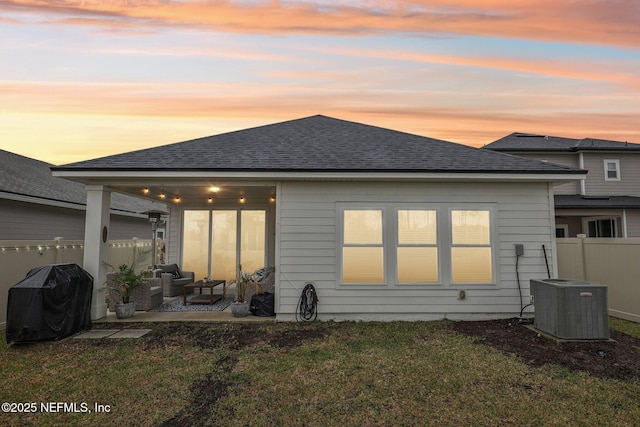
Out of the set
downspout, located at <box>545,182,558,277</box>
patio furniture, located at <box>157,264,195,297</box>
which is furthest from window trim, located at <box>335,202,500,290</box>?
patio furniture, located at <box>157,264,195,297</box>

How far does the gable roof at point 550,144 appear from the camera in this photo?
15266 mm

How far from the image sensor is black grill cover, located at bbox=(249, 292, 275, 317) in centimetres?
680

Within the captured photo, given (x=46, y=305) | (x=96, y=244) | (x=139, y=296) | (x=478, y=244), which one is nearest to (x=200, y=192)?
(x=96, y=244)

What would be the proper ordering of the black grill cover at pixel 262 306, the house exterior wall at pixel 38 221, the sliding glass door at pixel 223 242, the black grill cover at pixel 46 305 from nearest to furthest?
the black grill cover at pixel 46 305
the black grill cover at pixel 262 306
the house exterior wall at pixel 38 221
the sliding glass door at pixel 223 242

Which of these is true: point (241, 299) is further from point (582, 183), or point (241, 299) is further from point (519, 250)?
point (582, 183)

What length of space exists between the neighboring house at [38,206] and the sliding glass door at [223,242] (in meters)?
5.00

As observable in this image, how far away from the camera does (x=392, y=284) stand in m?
6.56

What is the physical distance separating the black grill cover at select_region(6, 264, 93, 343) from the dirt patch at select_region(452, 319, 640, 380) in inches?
282

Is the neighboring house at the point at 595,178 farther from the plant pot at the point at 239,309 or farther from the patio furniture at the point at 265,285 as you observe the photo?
the plant pot at the point at 239,309

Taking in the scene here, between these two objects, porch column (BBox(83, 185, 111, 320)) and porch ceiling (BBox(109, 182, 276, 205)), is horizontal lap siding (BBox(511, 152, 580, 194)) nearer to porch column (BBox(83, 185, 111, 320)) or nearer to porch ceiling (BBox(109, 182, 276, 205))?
porch ceiling (BBox(109, 182, 276, 205))

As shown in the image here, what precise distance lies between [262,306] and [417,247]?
11.8 feet

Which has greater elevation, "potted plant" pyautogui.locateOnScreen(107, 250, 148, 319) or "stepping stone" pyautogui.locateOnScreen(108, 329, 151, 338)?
"potted plant" pyautogui.locateOnScreen(107, 250, 148, 319)

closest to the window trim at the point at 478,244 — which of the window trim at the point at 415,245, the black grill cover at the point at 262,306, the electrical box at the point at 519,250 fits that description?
the window trim at the point at 415,245

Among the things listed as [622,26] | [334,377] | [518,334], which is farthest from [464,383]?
[622,26]
